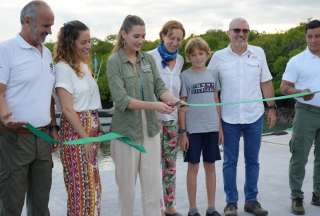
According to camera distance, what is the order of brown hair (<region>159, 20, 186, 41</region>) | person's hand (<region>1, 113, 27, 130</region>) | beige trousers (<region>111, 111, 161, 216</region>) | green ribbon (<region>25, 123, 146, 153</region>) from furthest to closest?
brown hair (<region>159, 20, 186, 41</region>) → beige trousers (<region>111, 111, 161, 216</region>) → green ribbon (<region>25, 123, 146, 153</region>) → person's hand (<region>1, 113, 27, 130</region>)

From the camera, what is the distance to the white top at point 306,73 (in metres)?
4.36

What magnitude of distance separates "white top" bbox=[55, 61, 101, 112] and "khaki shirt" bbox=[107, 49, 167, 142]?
21 centimetres

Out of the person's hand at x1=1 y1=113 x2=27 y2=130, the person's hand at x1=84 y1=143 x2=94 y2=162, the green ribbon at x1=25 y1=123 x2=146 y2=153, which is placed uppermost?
the person's hand at x1=1 y1=113 x2=27 y2=130

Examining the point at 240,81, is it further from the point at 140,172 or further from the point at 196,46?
the point at 140,172

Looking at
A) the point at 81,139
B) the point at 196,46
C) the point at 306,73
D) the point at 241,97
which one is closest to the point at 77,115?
the point at 81,139

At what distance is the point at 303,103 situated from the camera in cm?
446

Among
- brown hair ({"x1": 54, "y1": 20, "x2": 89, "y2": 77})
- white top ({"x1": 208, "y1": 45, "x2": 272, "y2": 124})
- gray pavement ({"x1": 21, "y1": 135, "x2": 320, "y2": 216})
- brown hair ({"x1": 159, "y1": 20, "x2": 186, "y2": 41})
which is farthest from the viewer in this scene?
gray pavement ({"x1": 21, "y1": 135, "x2": 320, "y2": 216})

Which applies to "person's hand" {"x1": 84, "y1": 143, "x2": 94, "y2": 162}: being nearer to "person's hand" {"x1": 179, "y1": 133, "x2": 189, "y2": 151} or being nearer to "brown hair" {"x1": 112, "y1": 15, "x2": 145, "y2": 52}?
"brown hair" {"x1": 112, "y1": 15, "x2": 145, "y2": 52}

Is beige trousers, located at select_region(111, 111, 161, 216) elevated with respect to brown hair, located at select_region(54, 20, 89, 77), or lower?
lower

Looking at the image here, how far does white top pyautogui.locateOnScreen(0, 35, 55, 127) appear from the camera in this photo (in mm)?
3062

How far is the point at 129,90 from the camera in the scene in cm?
355

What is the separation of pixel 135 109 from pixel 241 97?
119cm

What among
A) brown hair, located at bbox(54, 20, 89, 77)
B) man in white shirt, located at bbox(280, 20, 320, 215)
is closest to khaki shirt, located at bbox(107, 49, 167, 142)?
brown hair, located at bbox(54, 20, 89, 77)

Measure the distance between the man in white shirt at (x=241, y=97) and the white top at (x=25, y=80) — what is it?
68.2 inches
